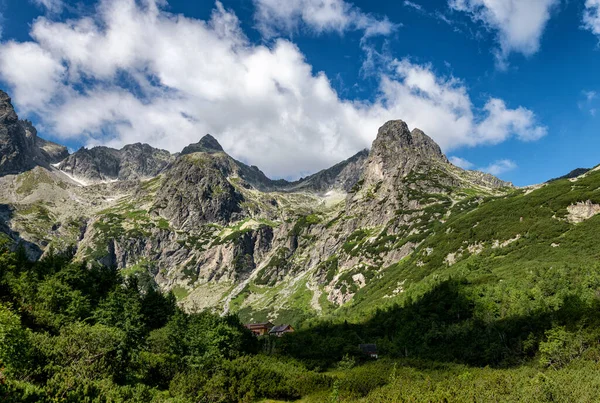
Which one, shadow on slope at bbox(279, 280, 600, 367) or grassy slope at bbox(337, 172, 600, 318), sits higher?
grassy slope at bbox(337, 172, 600, 318)

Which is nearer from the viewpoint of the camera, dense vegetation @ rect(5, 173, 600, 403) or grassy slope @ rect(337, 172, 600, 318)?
dense vegetation @ rect(5, 173, 600, 403)

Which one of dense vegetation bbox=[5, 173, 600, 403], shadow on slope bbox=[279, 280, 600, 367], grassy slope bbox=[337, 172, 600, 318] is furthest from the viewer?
grassy slope bbox=[337, 172, 600, 318]

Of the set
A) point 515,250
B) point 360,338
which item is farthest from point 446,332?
point 515,250

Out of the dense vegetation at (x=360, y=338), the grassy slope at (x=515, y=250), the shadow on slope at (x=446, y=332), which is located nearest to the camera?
the dense vegetation at (x=360, y=338)

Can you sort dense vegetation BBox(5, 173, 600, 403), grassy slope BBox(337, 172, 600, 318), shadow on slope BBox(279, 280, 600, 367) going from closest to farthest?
1. dense vegetation BBox(5, 173, 600, 403)
2. shadow on slope BBox(279, 280, 600, 367)
3. grassy slope BBox(337, 172, 600, 318)

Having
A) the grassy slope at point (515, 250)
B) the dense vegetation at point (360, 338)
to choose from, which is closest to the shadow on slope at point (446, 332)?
the dense vegetation at point (360, 338)

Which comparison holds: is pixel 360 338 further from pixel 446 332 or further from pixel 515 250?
pixel 515 250

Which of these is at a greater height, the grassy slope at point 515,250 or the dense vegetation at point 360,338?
the grassy slope at point 515,250

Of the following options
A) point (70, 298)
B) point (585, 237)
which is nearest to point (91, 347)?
point (70, 298)

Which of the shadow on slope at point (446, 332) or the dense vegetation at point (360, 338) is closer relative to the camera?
the dense vegetation at point (360, 338)

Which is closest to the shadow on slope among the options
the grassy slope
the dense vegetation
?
the dense vegetation

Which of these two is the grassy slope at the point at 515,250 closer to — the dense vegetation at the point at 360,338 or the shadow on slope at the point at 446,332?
the dense vegetation at the point at 360,338

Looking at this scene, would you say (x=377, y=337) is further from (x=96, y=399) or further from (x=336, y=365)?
(x=96, y=399)

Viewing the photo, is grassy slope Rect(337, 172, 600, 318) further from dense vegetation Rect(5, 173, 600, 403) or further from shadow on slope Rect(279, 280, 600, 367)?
shadow on slope Rect(279, 280, 600, 367)
